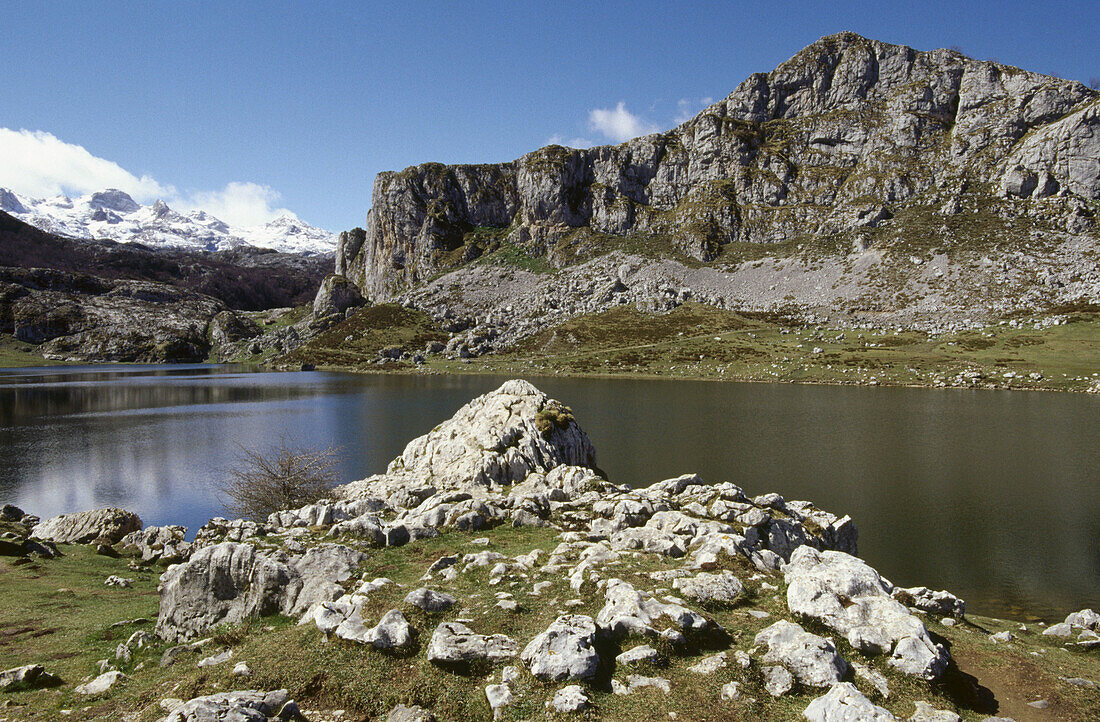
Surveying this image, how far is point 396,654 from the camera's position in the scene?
42.8 feet

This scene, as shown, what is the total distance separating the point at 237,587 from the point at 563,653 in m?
11.4

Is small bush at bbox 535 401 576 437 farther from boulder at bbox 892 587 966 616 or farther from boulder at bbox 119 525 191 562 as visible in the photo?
boulder at bbox 892 587 966 616

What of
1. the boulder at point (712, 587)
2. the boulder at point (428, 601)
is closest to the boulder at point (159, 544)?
the boulder at point (428, 601)

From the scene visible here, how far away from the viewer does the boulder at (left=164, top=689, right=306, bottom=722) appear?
10.4 meters

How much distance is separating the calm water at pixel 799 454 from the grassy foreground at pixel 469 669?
15.1m

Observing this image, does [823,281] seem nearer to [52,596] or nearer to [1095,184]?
[1095,184]

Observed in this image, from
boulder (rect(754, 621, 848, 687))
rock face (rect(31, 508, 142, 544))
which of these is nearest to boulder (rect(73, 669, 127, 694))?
boulder (rect(754, 621, 848, 687))

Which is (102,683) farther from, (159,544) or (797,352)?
(797,352)

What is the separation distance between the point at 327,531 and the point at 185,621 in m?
6.70

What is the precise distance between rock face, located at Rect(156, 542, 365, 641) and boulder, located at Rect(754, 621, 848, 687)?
12.5 meters

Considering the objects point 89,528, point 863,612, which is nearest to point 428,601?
point 863,612

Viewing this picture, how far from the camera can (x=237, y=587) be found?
17.0 m

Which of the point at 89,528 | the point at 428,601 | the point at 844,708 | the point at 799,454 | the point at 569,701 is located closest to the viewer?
the point at 844,708

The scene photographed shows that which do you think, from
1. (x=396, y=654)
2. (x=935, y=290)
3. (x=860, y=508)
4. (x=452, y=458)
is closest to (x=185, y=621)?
(x=396, y=654)
